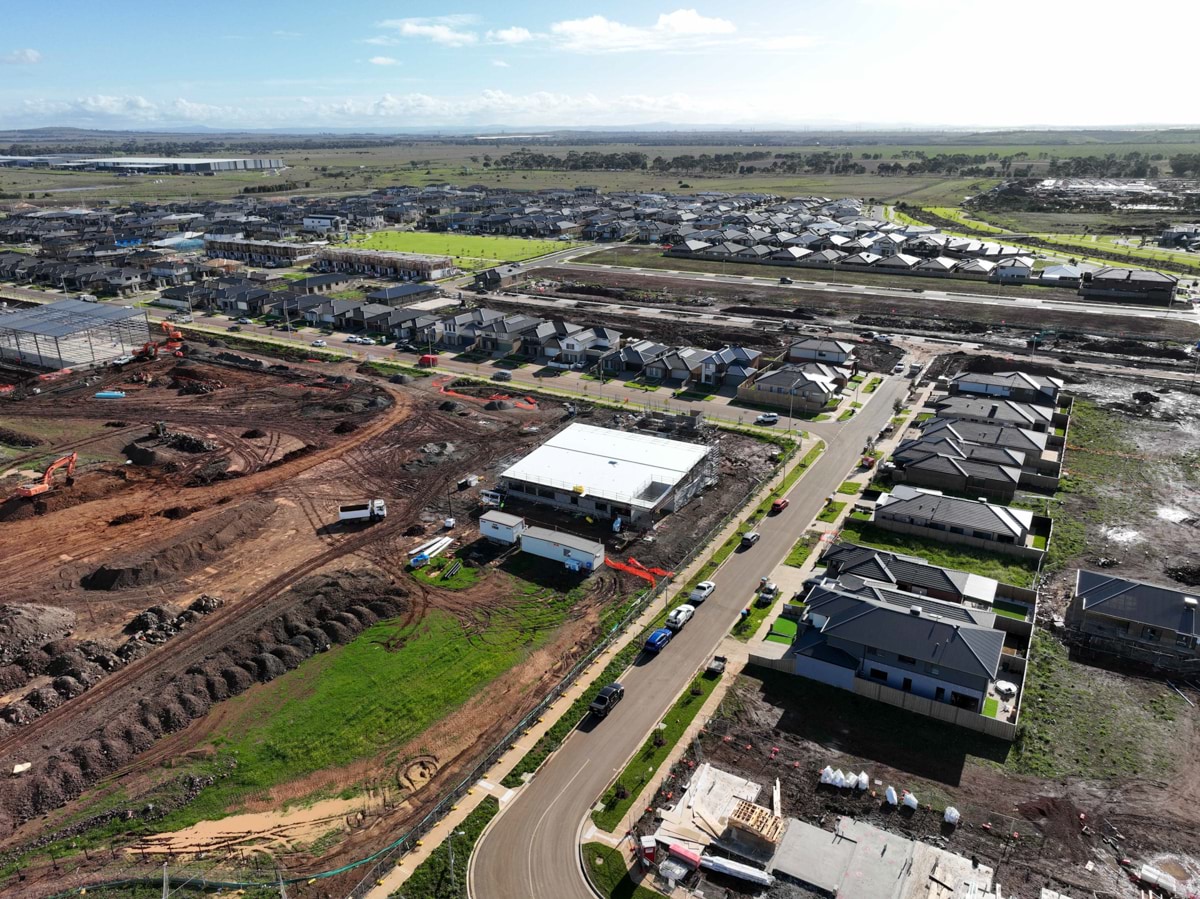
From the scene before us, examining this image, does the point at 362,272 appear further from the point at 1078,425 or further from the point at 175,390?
the point at 1078,425

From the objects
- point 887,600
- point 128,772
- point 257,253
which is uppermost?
point 257,253

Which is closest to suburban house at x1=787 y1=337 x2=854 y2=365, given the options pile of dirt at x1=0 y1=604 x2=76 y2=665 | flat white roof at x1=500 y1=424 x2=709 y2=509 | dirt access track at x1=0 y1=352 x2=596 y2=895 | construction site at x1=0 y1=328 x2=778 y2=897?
construction site at x1=0 y1=328 x2=778 y2=897

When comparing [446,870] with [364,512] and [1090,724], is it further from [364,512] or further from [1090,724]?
[364,512]

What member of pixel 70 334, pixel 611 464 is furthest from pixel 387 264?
pixel 611 464

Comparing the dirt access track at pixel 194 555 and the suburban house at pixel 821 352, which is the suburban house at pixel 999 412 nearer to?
the suburban house at pixel 821 352

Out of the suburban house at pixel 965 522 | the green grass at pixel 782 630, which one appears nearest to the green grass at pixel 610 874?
the green grass at pixel 782 630

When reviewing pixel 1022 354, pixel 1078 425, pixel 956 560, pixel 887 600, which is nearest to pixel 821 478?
pixel 956 560
